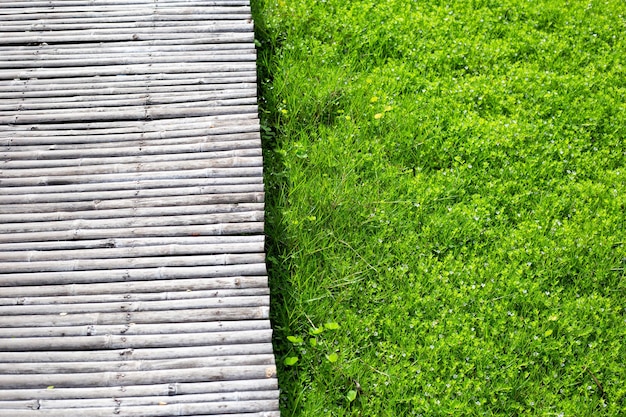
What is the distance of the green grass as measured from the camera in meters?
4.09

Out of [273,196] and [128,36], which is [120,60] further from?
[273,196]

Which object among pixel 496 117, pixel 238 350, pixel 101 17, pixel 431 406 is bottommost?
pixel 431 406

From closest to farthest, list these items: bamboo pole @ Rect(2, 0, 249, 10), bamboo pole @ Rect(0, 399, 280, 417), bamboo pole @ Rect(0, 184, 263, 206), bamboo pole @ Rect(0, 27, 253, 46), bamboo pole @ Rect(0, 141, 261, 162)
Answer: bamboo pole @ Rect(0, 399, 280, 417) < bamboo pole @ Rect(0, 184, 263, 206) < bamboo pole @ Rect(0, 141, 261, 162) < bamboo pole @ Rect(0, 27, 253, 46) < bamboo pole @ Rect(2, 0, 249, 10)

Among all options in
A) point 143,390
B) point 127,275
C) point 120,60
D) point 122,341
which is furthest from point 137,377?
point 120,60

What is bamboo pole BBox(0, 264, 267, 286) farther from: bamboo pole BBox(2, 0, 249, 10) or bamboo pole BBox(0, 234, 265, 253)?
bamboo pole BBox(2, 0, 249, 10)

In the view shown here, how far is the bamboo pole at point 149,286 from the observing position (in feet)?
12.9

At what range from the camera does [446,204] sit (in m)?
4.95

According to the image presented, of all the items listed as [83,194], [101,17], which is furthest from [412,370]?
[101,17]

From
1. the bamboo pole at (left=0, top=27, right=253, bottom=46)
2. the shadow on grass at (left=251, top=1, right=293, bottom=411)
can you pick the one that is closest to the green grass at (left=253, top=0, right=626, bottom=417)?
the shadow on grass at (left=251, top=1, right=293, bottom=411)

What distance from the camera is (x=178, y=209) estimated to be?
4352 mm

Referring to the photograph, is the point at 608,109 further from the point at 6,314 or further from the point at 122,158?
the point at 6,314

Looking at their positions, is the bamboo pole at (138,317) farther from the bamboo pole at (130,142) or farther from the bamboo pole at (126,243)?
the bamboo pole at (130,142)

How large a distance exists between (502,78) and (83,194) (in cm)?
357

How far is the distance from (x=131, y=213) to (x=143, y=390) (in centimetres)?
124
